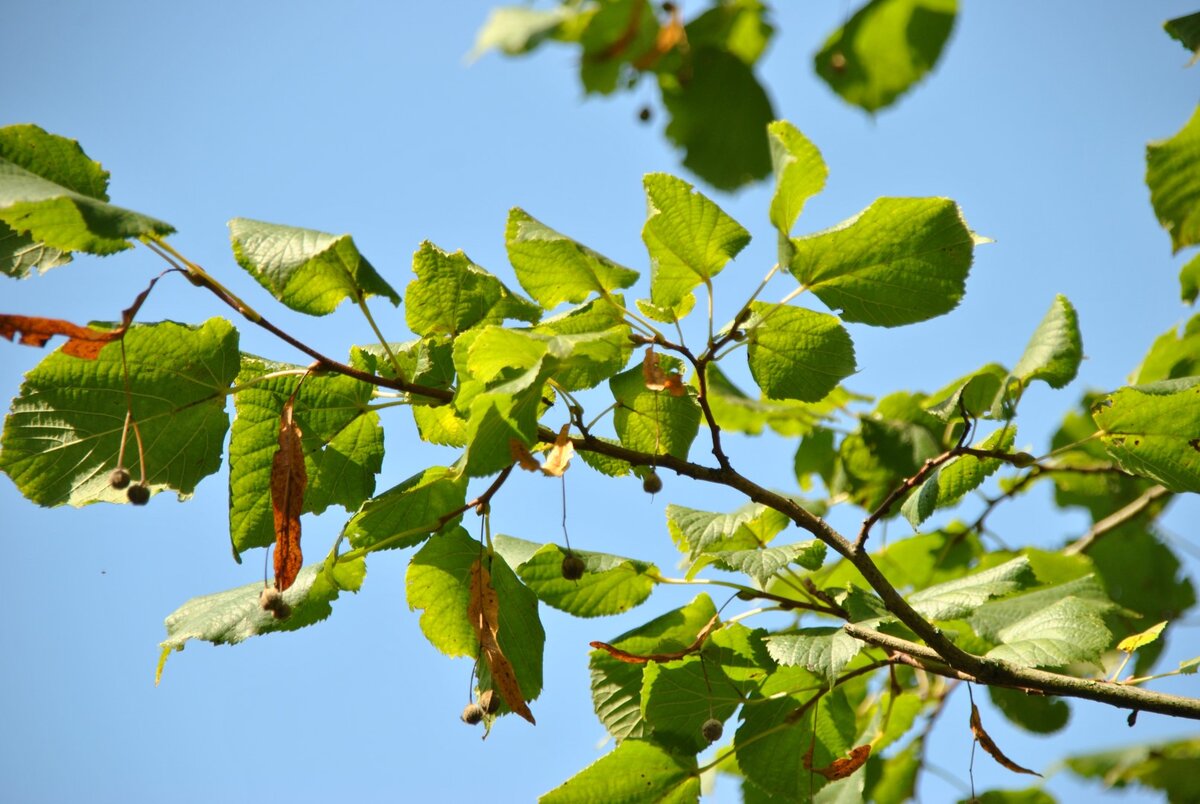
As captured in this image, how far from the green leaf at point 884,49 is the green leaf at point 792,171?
11cm

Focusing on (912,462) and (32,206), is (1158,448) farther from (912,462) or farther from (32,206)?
(32,206)

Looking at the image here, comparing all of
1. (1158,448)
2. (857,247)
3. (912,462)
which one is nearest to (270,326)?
(857,247)

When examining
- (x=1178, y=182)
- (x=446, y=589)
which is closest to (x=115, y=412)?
(x=446, y=589)

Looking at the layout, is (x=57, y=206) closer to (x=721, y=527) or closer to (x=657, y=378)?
(x=657, y=378)

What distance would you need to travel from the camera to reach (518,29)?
1156mm

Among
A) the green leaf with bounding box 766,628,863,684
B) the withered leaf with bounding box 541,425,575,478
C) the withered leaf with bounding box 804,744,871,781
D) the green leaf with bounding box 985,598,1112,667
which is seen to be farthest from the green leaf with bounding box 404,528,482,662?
the green leaf with bounding box 985,598,1112,667

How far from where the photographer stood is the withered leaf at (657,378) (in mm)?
1876

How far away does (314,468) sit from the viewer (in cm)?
Answer: 211

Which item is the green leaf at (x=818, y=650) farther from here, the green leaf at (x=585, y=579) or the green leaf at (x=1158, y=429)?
the green leaf at (x=1158, y=429)

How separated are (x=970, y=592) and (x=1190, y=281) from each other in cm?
160

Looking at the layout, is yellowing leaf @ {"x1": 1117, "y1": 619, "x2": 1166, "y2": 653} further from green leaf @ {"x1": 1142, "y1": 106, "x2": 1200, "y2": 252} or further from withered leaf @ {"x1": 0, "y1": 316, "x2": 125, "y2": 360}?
withered leaf @ {"x1": 0, "y1": 316, "x2": 125, "y2": 360}

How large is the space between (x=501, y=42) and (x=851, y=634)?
1295mm

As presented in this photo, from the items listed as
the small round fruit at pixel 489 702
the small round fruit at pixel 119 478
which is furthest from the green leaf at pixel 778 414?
the small round fruit at pixel 119 478

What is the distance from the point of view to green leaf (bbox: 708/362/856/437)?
3.35 metres
